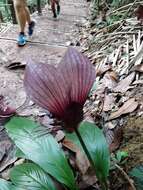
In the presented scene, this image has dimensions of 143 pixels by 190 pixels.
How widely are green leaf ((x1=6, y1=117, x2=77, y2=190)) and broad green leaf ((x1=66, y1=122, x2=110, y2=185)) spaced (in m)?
0.14

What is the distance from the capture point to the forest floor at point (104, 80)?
2.20 metres

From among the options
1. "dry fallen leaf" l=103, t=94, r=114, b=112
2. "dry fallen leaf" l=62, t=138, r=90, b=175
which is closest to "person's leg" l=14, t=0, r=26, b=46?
"dry fallen leaf" l=103, t=94, r=114, b=112

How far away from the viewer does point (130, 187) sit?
187 cm

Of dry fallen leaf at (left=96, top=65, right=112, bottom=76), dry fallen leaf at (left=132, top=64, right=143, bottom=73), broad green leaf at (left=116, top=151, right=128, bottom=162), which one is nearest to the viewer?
broad green leaf at (left=116, top=151, right=128, bottom=162)

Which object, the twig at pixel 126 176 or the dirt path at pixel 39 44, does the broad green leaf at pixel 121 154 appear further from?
the dirt path at pixel 39 44

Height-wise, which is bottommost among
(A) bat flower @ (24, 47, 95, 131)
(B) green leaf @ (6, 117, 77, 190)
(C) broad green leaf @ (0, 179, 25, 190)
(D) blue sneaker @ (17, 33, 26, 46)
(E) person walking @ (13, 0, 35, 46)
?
(D) blue sneaker @ (17, 33, 26, 46)

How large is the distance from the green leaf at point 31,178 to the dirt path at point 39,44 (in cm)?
163

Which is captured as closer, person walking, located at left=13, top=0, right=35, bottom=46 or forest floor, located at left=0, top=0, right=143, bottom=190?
forest floor, located at left=0, top=0, right=143, bottom=190

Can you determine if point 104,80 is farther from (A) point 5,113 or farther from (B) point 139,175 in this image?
(B) point 139,175

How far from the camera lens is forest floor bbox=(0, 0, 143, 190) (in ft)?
7.20

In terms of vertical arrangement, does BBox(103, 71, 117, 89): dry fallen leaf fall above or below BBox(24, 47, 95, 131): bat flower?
below

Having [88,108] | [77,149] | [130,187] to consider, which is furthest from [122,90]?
[130,187]

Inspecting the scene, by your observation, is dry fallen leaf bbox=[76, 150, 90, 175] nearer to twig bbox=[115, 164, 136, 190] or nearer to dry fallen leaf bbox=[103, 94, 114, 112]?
twig bbox=[115, 164, 136, 190]

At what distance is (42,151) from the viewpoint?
193 centimetres
